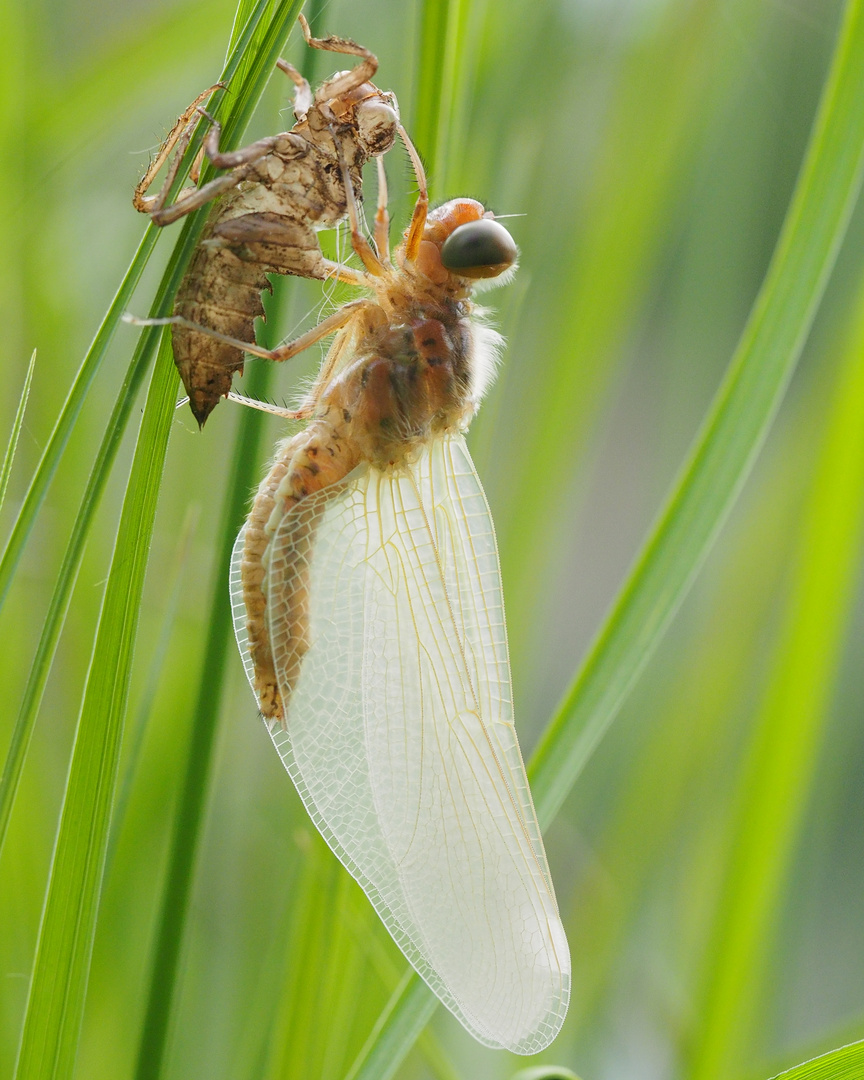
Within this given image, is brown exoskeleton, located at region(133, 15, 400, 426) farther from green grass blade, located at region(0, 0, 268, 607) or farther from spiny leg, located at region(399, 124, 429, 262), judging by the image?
green grass blade, located at region(0, 0, 268, 607)

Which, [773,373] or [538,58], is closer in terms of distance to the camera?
[773,373]

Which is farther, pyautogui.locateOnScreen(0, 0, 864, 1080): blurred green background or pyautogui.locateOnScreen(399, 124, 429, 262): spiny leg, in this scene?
pyautogui.locateOnScreen(0, 0, 864, 1080): blurred green background

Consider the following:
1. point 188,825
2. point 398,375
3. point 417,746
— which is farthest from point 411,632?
point 188,825

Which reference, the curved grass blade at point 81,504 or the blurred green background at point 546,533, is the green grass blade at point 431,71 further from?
the curved grass blade at point 81,504

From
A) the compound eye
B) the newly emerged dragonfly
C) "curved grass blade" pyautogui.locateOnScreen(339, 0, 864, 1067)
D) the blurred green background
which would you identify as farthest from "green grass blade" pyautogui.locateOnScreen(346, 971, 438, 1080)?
the compound eye

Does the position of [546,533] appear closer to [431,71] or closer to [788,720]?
[788,720]

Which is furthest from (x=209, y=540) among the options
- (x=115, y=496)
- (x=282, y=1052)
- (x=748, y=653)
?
(x=748, y=653)

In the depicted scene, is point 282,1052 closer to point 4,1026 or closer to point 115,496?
point 4,1026
